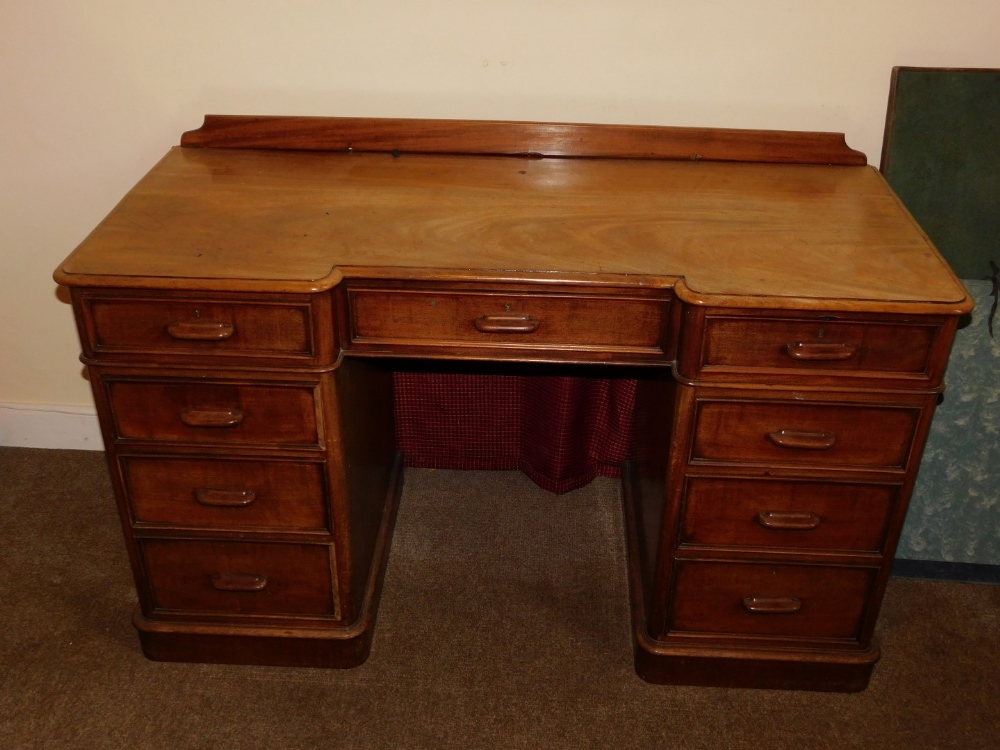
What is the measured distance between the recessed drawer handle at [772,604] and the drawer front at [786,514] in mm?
130

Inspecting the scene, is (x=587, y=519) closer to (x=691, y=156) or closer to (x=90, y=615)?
(x=691, y=156)

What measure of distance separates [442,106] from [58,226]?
1.00 metres

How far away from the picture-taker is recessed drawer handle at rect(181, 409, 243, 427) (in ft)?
5.53

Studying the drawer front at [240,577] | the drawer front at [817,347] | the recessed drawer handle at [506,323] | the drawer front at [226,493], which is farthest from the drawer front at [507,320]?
the drawer front at [240,577]

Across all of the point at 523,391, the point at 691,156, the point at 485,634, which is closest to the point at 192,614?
the point at 485,634

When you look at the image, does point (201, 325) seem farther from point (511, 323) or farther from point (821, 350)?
point (821, 350)

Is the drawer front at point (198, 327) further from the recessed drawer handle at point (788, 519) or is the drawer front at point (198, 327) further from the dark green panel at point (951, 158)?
the dark green panel at point (951, 158)

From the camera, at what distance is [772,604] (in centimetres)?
186

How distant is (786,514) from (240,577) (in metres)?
1.09

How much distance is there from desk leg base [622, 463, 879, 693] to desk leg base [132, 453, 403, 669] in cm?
60

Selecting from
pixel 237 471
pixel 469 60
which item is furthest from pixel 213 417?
pixel 469 60

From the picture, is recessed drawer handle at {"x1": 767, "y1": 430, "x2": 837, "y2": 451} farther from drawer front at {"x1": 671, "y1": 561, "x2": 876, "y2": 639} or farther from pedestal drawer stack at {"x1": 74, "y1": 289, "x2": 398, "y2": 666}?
pedestal drawer stack at {"x1": 74, "y1": 289, "x2": 398, "y2": 666}

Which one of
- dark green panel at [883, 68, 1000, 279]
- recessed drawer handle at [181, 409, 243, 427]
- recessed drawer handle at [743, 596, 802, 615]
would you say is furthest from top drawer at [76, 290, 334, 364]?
dark green panel at [883, 68, 1000, 279]

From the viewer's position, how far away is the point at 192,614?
6.37 feet
